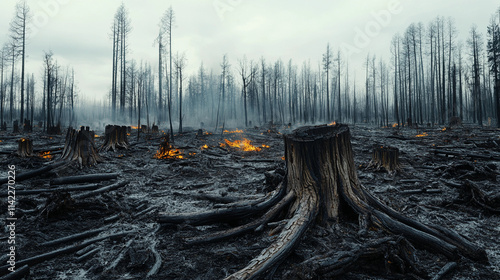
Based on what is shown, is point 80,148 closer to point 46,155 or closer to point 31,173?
point 31,173

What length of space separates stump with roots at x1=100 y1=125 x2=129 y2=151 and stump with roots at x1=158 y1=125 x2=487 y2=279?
30.4 feet

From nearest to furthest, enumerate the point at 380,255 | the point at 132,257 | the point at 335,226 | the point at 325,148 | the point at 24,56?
the point at 380,255
the point at 132,257
the point at 335,226
the point at 325,148
the point at 24,56

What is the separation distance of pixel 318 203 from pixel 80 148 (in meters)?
8.50

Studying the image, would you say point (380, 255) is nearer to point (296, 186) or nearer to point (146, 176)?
point (296, 186)

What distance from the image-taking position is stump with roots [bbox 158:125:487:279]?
2.97m

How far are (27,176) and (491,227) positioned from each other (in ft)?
32.8

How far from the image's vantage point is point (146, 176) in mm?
7836

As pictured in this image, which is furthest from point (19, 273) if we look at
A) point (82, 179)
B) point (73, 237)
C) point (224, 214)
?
point (82, 179)

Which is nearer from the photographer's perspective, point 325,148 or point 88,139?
point 325,148

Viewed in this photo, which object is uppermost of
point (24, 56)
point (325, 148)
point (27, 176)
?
point (24, 56)

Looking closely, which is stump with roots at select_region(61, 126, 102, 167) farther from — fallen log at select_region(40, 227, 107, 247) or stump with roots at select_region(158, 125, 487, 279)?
stump with roots at select_region(158, 125, 487, 279)

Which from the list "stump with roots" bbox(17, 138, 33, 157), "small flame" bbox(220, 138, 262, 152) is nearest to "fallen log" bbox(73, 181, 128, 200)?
"stump with roots" bbox(17, 138, 33, 157)

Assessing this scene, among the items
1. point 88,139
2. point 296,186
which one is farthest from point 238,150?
point 296,186

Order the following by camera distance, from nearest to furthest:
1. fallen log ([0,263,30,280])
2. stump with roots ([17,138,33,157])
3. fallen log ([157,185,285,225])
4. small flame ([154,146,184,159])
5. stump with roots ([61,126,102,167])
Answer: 1. fallen log ([0,263,30,280])
2. fallen log ([157,185,285,225])
3. stump with roots ([61,126,102,167])
4. stump with roots ([17,138,33,157])
5. small flame ([154,146,184,159])
